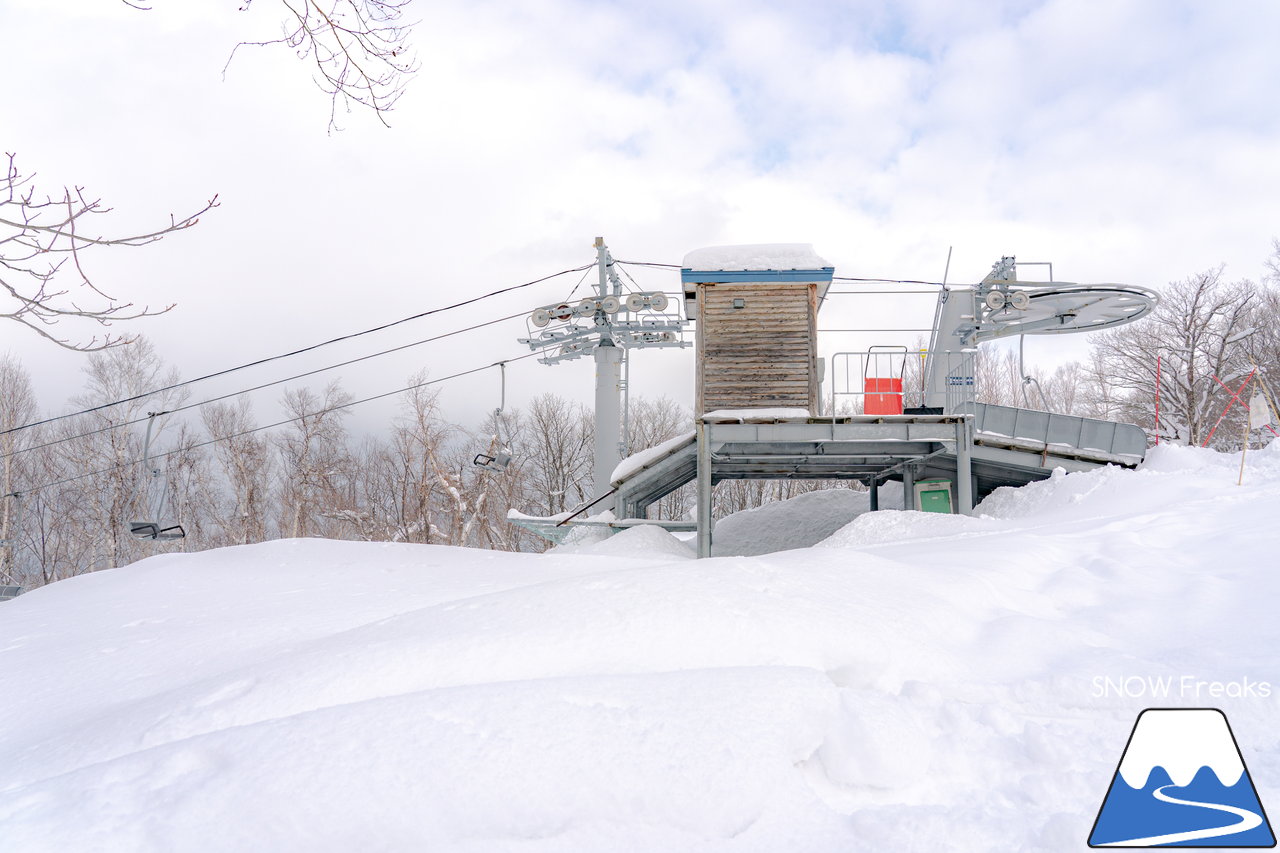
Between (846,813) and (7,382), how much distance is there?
35993 mm

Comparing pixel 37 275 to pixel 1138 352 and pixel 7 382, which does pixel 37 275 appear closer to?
pixel 7 382

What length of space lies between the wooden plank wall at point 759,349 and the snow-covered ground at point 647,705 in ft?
26.8

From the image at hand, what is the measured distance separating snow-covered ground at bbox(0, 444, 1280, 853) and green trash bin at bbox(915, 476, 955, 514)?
977cm

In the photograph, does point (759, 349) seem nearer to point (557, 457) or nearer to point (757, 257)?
point (757, 257)

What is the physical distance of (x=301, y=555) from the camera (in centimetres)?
947

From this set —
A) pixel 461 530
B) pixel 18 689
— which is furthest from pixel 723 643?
pixel 461 530

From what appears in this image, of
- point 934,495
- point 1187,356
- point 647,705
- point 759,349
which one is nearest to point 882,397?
point 759,349

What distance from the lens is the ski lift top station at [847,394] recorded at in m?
13.9

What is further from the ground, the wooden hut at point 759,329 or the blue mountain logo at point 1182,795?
the wooden hut at point 759,329

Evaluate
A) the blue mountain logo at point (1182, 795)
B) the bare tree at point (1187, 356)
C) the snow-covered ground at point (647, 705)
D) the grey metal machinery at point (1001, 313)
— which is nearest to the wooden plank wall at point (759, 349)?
the grey metal machinery at point (1001, 313)

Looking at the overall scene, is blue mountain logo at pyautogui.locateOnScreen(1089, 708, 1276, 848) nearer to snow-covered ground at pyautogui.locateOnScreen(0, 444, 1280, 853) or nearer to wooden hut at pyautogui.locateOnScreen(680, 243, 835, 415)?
snow-covered ground at pyautogui.locateOnScreen(0, 444, 1280, 853)

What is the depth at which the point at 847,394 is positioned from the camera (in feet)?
47.8

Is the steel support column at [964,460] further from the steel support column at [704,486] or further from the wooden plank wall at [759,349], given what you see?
the steel support column at [704,486]

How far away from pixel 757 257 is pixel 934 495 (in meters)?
6.67
